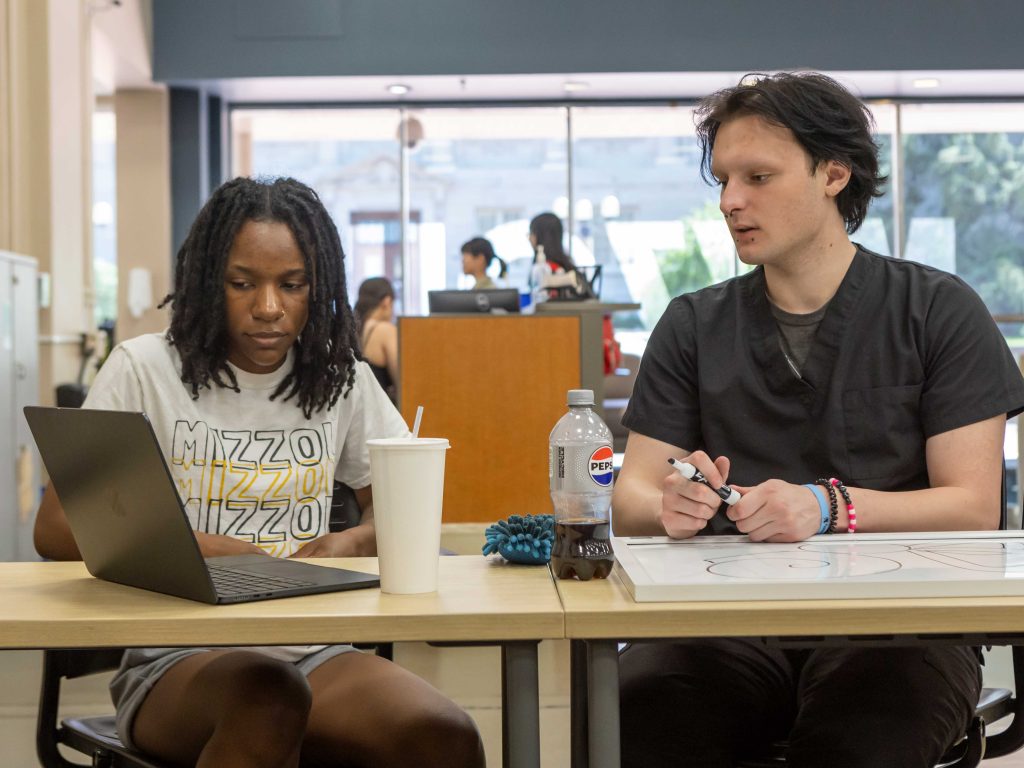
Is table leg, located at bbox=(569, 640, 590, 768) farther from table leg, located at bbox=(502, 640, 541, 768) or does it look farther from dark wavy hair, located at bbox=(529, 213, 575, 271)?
dark wavy hair, located at bbox=(529, 213, 575, 271)

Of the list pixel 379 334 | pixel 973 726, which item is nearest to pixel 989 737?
pixel 973 726

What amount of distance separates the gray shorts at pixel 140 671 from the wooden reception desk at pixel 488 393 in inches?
97.3

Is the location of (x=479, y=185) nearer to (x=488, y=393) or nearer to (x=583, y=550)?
(x=488, y=393)

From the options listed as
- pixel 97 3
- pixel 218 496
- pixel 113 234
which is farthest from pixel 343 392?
pixel 113 234

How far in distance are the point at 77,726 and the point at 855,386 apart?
1.05 m

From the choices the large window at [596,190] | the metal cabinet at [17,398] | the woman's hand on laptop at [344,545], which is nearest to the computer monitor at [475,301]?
the metal cabinet at [17,398]

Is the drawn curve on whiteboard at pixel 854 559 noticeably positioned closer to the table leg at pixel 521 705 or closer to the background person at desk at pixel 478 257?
the table leg at pixel 521 705

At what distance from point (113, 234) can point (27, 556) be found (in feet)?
13.0

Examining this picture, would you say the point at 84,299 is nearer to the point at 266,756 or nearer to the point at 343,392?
the point at 343,392

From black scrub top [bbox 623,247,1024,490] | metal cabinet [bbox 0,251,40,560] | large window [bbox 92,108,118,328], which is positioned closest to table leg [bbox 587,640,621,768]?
black scrub top [bbox 623,247,1024,490]

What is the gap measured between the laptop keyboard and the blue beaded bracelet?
586 mm

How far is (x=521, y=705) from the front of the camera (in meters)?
0.96

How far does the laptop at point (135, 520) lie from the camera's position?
0.99 meters

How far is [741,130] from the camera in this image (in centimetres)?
156
